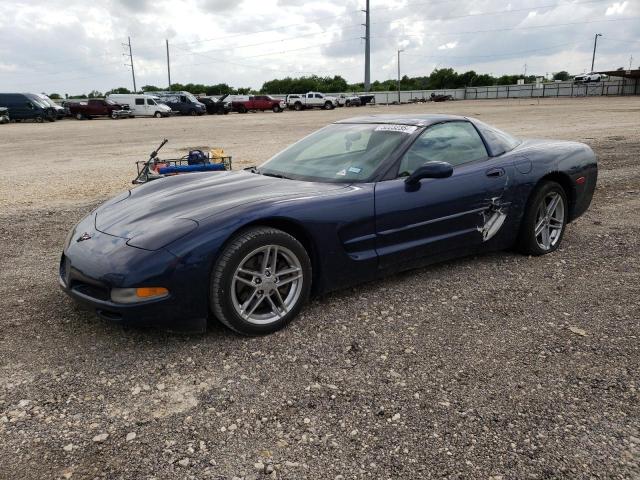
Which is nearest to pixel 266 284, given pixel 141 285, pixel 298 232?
pixel 298 232

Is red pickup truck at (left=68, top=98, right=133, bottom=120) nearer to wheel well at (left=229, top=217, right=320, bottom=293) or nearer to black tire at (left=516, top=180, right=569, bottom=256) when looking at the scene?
black tire at (left=516, top=180, right=569, bottom=256)

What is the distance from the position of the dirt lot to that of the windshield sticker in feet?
3.77

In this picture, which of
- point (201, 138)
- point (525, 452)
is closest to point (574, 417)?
point (525, 452)

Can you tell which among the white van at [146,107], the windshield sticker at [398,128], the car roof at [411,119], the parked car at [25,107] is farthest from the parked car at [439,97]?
the windshield sticker at [398,128]

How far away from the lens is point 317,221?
3.40m

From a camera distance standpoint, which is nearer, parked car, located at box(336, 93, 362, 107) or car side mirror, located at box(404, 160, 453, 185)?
car side mirror, located at box(404, 160, 453, 185)

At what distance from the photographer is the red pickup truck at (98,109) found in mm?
36281

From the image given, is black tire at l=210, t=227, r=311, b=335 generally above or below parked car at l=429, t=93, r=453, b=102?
below

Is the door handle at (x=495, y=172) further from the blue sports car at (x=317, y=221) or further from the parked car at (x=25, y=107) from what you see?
the parked car at (x=25, y=107)

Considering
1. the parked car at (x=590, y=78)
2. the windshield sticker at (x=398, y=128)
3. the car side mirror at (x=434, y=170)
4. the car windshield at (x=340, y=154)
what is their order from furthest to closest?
the parked car at (x=590, y=78)
the windshield sticker at (x=398, y=128)
the car windshield at (x=340, y=154)
the car side mirror at (x=434, y=170)

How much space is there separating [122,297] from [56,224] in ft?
12.2

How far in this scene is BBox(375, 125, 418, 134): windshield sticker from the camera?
4.09m

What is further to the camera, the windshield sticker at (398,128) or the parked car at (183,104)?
the parked car at (183,104)

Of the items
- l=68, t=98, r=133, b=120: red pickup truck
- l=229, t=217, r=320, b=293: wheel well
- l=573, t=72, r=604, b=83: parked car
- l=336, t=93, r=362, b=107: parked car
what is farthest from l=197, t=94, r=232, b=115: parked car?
l=573, t=72, r=604, b=83: parked car
